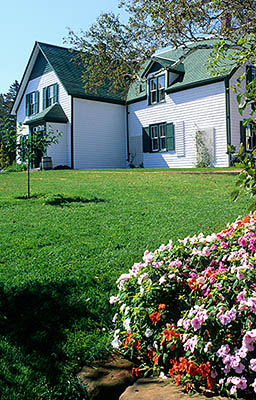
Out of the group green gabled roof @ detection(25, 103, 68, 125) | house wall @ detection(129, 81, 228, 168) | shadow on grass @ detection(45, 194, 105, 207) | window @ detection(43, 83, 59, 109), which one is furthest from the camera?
window @ detection(43, 83, 59, 109)

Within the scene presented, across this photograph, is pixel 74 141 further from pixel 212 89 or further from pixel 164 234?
pixel 164 234

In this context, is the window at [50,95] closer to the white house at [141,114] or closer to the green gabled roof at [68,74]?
the white house at [141,114]

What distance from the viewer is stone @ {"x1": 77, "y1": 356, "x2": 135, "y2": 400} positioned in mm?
2166

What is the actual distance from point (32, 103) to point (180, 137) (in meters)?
10.9

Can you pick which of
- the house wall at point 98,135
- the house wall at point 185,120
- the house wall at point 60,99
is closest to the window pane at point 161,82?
the house wall at point 185,120

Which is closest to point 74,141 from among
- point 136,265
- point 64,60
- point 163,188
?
point 64,60

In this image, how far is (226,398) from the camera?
1914 millimetres

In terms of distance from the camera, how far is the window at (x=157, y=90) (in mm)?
19906

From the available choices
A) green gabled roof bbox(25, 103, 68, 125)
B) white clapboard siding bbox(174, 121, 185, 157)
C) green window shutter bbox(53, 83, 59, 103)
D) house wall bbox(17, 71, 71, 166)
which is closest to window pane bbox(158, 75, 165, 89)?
white clapboard siding bbox(174, 121, 185, 157)

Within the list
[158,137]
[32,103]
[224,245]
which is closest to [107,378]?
[224,245]

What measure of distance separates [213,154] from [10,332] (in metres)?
15.7

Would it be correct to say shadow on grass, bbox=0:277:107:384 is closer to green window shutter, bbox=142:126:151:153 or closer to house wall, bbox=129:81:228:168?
house wall, bbox=129:81:228:168

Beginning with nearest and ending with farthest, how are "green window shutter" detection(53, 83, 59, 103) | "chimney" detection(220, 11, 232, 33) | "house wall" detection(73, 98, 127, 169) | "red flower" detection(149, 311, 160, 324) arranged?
"red flower" detection(149, 311, 160, 324) → "chimney" detection(220, 11, 232, 33) → "house wall" detection(73, 98, 127, 169) → "green window shutter" detection(53, 83, 59, 103)

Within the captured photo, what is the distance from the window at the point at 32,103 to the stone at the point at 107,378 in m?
23.1
